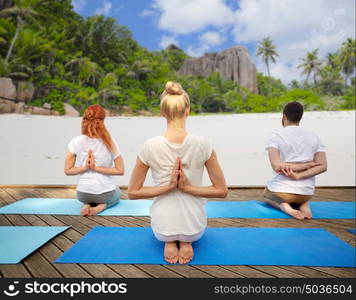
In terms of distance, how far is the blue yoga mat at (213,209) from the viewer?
2.27 metres

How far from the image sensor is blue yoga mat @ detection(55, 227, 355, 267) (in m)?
1.39

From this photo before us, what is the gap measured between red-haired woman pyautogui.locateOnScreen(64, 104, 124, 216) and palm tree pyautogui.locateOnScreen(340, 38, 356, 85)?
16.5 meters

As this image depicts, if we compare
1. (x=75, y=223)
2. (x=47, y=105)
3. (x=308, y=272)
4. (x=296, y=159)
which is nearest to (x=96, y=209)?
(x=75, y=223)

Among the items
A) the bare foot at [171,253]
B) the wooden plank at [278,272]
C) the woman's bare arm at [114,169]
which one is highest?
the woman's bare arm at [114,169]

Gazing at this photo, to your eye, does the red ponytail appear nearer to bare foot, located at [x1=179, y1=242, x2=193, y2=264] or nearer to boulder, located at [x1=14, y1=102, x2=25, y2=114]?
bare foot, located at [x1=179, y1=242, x2=193, y2=264]

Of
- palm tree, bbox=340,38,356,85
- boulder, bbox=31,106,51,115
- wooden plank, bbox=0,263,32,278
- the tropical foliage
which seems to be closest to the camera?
wooden plank, bbox=0,263,32,278

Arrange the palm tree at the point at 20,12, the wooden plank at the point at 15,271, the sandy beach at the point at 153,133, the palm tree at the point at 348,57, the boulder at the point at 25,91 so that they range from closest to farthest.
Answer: the wooden plank at the point at 15,271
the sandy beach at the point at 153,133
the boulder at the point at 25,91
the palm tree at the point at 20,12
the palm tree at the point at 348,57

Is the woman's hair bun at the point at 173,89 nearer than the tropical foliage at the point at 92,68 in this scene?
Yes

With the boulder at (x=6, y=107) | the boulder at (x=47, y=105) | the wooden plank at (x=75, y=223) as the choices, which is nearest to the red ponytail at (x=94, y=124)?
the wooden plank at (x=75, y=223)

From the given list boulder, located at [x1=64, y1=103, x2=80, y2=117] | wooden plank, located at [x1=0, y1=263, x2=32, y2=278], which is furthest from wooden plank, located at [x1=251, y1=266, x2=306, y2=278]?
boulder, located at [x1=64, y1=103, x2=80, y2=117]

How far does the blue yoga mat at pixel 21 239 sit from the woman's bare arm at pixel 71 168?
50cm

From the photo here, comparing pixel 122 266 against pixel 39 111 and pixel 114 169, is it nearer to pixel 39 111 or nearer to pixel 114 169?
pixel 114 169

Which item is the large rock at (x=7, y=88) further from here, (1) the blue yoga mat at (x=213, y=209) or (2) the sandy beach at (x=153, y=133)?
(1) the blue yoga mat at (x=213, y=209)

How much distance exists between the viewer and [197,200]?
54.7 inches
